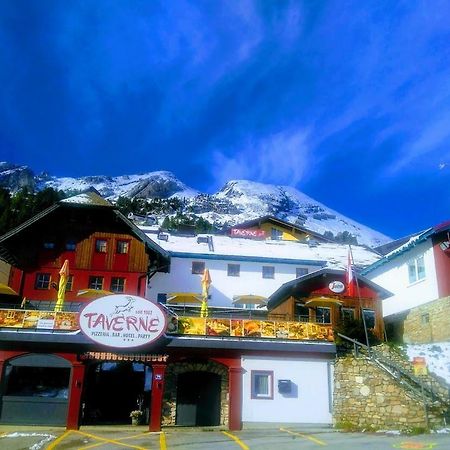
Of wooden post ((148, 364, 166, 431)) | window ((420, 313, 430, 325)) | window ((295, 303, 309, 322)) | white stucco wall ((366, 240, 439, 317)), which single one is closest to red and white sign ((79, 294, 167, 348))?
wooden post ((148, 364, 166, 431))

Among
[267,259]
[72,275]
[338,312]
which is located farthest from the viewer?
[267,259]

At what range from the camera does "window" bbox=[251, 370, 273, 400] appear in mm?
20773

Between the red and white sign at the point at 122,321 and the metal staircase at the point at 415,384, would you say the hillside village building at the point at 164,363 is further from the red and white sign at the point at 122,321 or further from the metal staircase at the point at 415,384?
the metal staircase at the point at 415,384

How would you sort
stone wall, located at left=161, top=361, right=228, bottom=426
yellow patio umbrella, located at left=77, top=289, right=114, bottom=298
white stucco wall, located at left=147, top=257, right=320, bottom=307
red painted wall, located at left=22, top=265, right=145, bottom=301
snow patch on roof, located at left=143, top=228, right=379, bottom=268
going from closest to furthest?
stone wall, located at left=161, top=361, right=228, bottom=426, yellow patio umbrella, located at left=77, top=289, right=114, bottom=298, red painted wall, located at left=22, top=265, right=145, bottom=301, white stucco wall, located at left=147, top=257, right=320, bottom=307, snow patch on roof, located at left=143, top=228, right=379, bottom=268

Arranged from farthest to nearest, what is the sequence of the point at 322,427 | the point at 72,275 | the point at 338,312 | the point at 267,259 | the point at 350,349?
1. the point at 267,259
2. the point at 72,275
3. the point at 338,312
4. the point at 350,349
5. the point at 322,427

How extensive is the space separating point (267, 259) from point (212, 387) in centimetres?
1423

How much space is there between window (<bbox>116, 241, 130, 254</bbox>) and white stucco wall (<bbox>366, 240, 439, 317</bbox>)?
18430mm

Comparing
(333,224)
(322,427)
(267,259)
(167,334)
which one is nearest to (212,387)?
(167,334)

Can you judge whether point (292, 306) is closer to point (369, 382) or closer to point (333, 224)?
point (369, 382)

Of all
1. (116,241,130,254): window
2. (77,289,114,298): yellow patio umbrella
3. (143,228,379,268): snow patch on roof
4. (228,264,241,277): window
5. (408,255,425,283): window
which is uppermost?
(143,228,379,268): snow patch on roof

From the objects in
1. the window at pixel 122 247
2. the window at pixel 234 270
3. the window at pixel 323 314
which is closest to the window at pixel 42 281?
the window at pixel 122 247

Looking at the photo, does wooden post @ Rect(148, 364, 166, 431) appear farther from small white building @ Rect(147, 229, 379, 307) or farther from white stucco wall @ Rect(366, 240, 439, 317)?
white stucco wall @ Rect(366, 240, 439, 317)

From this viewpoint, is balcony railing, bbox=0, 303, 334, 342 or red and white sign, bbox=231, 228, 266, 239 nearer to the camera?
balcony railing, bbox=0, 303, 334, 342

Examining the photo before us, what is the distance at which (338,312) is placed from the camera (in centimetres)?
2736
